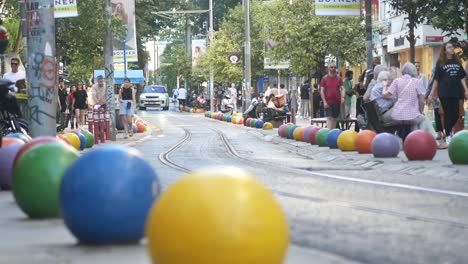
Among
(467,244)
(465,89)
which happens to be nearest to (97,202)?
(467,244)

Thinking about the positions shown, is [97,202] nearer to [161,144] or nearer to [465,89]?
[465,89]

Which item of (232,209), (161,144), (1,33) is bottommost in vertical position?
(161,144)

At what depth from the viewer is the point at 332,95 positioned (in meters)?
26.2

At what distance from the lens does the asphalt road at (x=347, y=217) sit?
7.05 m

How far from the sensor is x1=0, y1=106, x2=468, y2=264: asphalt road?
7.05 meters

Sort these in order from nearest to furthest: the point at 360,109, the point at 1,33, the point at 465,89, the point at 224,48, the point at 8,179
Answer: the point at 8,179
the point at 1,33
the point at 465,89
the point at 360,109
the point at 224,48

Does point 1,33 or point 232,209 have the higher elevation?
point 1,33

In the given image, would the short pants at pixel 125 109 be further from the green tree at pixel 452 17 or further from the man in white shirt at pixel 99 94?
the green tree at pixel 452 17

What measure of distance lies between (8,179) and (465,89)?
32.0 feet

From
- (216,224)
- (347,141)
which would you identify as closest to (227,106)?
(347,141)

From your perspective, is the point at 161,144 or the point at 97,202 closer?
the point at 97,202

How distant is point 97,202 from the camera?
7020 millimetres

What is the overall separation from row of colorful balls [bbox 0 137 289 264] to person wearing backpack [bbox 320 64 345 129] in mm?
15298

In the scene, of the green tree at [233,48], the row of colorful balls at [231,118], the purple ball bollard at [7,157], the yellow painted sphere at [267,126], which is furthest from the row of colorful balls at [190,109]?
the purple ball bollard at [7,157]
